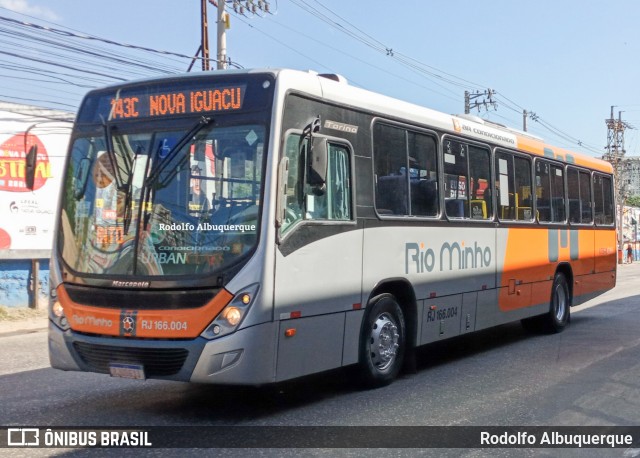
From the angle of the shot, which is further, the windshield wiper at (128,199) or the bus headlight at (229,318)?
the windshield wiper at (128,199)

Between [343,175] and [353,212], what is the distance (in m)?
0.39

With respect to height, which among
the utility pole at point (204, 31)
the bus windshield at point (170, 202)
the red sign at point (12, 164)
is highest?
the utility pole at point (204, 31)

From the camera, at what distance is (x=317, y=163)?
6641 mm

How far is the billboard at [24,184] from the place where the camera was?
17500 millimetres

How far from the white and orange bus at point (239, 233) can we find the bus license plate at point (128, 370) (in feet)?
0.06

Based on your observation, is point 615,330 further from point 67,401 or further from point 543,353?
point 67,401

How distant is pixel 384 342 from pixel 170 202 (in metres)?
2.91

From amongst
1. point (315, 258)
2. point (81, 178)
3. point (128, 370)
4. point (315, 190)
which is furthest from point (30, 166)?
point (315, 258)

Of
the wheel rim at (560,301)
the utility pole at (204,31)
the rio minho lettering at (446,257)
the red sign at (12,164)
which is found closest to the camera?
the rio minho lettering at (446,257)

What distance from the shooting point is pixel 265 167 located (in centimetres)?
647

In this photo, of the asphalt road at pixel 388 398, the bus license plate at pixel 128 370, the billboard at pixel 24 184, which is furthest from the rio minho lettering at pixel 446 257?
the billboard at pixel 24 184

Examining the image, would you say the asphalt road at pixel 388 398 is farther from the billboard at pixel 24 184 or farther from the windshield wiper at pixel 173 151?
the billboard at pixel 24 184

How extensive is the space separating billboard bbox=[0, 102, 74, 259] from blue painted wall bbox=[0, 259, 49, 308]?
21 centimetres

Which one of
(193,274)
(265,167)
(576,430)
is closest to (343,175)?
(265,167)
